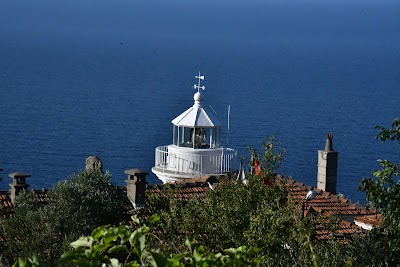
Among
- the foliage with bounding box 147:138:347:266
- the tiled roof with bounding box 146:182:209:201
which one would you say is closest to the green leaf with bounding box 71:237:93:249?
the foliage with bounding box 147:138:347:266

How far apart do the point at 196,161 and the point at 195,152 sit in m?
0.22

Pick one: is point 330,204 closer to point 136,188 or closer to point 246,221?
point 136,188

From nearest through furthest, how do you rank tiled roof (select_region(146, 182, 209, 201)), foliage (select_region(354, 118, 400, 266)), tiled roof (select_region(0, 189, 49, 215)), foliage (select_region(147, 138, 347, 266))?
foliage (select_region(147, 138, 347, 266)) < foliage (select_region(354, 118, 400, 266)) < tiled roof (select_region(0, 189, 49, 215)) < tiled roof (select_region(146, 182, 209, 201))

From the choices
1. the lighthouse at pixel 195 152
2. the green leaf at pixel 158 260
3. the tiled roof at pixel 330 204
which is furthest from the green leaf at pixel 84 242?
the lighthouse at pixel 195 152

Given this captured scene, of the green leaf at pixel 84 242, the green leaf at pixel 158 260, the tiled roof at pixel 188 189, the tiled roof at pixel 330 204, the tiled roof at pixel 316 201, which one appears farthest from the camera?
the tiled roof at pixel 330 204

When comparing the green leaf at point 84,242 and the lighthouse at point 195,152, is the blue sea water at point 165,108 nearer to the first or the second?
the lighthouse at point 195,152

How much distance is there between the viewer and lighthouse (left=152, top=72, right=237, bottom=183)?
2645 centimetres

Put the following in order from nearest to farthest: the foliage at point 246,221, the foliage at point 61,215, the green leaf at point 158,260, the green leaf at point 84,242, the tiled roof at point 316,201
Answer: the green leaf at point 158,260 → the green leaf at point 84,242 → the foliage at point 246,221 → the foliage at point 61,215 → the tiled roof at point 316,201

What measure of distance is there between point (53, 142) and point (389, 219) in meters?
53.3

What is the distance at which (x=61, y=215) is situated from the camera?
1711 cm

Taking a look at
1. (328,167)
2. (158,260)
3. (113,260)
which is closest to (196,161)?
(328,167)

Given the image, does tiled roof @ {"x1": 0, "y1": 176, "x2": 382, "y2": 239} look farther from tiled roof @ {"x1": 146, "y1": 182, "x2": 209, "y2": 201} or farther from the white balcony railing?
the white balcony railing

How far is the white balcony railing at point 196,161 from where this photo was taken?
86.8 ft

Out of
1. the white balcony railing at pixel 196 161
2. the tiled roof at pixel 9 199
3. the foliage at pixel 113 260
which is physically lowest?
the tiled roof at pixel 9 199
